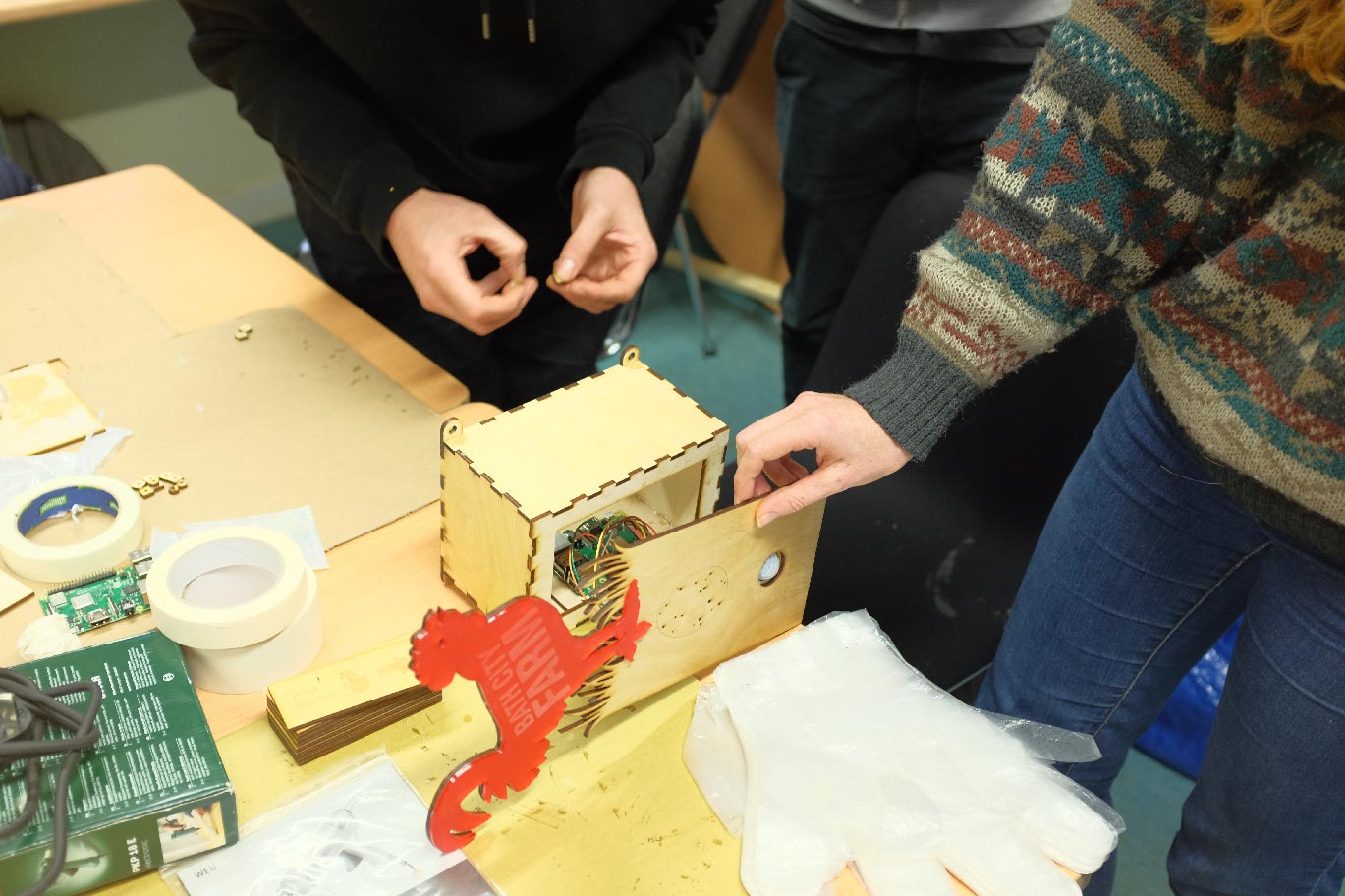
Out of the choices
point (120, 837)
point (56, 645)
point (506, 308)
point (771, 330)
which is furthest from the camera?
point (771, 330)

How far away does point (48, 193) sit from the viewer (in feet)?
4.53

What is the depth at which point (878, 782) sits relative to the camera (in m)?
0.73

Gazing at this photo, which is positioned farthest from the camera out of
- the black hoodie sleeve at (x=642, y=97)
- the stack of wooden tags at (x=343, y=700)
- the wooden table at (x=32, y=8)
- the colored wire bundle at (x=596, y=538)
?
the wooden table at (x=32, y=8)

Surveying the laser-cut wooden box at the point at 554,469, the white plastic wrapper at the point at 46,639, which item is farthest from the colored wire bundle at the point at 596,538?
the white plastic wrapper at the point at 46,639

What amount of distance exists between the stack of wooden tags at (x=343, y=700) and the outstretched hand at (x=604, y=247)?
0.45m

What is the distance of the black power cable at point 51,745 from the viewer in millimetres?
599

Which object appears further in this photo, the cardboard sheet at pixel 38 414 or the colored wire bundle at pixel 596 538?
the cardboard sheet at pixel 38 414

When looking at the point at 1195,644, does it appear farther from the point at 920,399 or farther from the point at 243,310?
the point at 243,310

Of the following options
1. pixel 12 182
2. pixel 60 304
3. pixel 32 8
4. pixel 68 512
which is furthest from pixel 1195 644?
pixel 32 8

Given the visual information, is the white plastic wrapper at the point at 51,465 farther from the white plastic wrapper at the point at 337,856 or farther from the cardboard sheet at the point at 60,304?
the white plastic wrapper at the point at 337,856

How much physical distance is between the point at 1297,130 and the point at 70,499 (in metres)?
0.97

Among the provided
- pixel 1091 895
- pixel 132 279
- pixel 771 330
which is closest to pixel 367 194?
pixel 132 279

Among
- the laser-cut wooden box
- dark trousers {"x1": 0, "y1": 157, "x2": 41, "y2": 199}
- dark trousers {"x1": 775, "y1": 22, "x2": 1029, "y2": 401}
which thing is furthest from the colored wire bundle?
dark trousers {"x1": 0, "y1": 157, "x2": 41, "y2": 199}

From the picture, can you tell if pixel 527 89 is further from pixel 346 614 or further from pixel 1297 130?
pixel 1297 130
